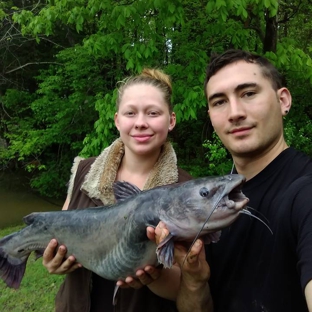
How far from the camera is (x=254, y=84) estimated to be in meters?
1.82

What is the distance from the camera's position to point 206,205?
155cm

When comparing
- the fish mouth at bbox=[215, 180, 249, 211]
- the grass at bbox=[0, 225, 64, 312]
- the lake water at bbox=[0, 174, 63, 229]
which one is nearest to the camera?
the fish mouth at bbox=[215, 180, 249, 211]

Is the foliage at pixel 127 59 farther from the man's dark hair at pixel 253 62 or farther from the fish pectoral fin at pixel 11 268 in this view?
the fish pectoral fin at pixel 11 268

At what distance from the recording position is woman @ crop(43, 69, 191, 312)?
7.17 feet

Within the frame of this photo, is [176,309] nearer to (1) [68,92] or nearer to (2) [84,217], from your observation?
(2) [84,217]

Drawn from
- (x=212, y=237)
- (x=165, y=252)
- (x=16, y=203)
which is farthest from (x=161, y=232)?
(x=16, y=203)

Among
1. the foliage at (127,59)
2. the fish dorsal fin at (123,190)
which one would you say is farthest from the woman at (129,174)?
the foliage at (127,59)

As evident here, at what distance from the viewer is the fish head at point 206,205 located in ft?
4.84

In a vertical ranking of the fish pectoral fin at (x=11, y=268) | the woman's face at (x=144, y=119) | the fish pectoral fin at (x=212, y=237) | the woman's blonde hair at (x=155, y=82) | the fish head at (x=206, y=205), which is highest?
the woman's blonde hair at (x=155, y=82)

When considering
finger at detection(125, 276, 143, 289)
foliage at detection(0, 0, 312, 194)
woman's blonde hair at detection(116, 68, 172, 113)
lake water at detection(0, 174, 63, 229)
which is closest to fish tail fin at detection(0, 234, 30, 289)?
finger at detection(125, 276, 143, 289)

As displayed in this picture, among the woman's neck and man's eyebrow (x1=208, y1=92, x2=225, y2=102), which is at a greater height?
man's eyebrow (x1=208, y1=92, x2=225, y2=102)

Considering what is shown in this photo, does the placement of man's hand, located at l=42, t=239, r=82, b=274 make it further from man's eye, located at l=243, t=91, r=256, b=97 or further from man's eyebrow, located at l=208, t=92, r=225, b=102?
man's eye, located at l=243, t=91, r=256, b=97

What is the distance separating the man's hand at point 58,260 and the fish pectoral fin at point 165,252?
823 millimetres

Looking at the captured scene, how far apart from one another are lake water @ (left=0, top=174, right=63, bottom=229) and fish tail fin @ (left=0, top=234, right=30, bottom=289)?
10105mm
